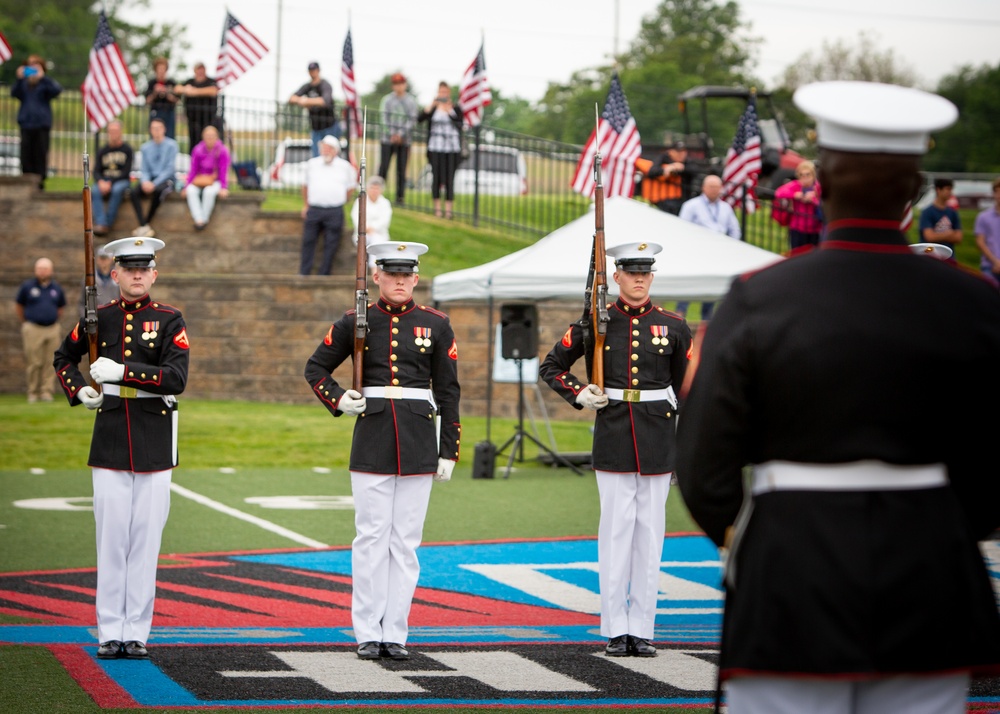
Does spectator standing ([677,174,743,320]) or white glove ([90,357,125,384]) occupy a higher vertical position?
spectator standing ([677,174,743,320])

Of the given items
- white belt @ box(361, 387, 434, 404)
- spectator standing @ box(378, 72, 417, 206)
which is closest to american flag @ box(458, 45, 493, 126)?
spectator standing @ box(378, 72, 417, 206)

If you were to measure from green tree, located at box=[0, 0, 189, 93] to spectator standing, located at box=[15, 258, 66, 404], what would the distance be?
130 feet

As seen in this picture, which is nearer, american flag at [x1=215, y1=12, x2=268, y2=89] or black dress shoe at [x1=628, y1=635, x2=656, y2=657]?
black dress shoe at [x1=628, y1=635, x2=656, y2=657]

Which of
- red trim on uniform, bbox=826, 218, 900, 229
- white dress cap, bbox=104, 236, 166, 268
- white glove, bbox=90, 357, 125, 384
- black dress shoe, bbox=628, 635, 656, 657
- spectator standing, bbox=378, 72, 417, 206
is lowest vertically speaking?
black dress shoe, bbox=628, 635, 656, 657

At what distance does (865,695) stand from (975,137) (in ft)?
203

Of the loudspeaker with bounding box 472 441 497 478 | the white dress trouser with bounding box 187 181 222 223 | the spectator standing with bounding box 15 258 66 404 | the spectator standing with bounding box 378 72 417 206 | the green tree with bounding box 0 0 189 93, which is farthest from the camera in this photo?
the green tree with bounding box 0 0 189 93

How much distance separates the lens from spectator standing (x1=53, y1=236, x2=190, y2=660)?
23.8ft

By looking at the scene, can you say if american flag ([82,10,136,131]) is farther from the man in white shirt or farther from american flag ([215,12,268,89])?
the man in white shirt

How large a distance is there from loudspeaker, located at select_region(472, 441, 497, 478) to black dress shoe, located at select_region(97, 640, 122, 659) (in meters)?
8.56

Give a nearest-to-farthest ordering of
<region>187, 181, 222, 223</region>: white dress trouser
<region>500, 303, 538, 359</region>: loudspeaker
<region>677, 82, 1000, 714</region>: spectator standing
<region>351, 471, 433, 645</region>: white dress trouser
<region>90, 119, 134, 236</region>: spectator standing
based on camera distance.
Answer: <region>677, 82, 1000, 714</region>: spectator standing, <region>351, 471, 433, 645</region>: white dress trouser, <region>500, 303, 538, 359</region>: loudspeaker, <region>90, 119, 134, 236</region>: spectator standing, <region>187, 181, 222, 223</region>: white dress trouser

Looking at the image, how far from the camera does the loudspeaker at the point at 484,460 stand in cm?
1556

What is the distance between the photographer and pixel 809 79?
6425cm

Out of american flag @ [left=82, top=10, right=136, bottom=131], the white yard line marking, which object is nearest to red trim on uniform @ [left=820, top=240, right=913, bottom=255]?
the white yard line marking

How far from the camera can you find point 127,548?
7375 mm
